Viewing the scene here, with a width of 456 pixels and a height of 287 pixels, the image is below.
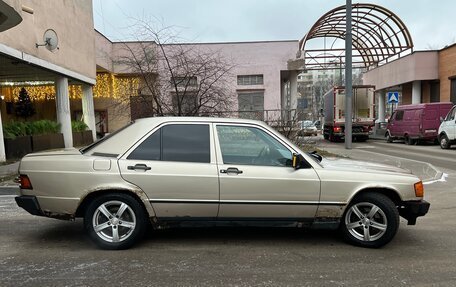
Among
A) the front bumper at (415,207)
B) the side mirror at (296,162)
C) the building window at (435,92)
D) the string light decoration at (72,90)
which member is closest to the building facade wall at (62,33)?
the string light decoration at (72,90)

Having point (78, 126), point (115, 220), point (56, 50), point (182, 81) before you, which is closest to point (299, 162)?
point (115, 220)

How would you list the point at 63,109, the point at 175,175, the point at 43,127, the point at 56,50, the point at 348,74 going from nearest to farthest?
the point at 175,175, the point at 348,74, the point at 43,127, the point at 56,50, the point at 63,109

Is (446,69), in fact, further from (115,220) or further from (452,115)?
(115,220)

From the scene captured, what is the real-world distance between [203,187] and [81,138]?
64.5ft

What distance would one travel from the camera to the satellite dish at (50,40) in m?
17.2

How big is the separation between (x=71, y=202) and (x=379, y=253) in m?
3.72

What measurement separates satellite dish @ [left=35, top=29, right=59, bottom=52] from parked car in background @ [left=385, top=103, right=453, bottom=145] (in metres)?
19.0

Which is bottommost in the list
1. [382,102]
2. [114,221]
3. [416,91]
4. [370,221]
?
[370,221]

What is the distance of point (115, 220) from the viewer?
4.68 metres

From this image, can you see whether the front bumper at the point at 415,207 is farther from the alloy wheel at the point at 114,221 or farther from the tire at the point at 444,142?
the tire at the point at 444,142

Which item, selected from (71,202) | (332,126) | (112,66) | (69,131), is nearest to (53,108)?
(112,66)

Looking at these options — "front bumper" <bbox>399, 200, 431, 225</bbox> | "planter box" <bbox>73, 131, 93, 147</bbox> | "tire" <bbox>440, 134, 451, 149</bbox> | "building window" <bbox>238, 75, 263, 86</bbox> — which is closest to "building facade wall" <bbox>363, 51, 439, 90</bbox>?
"tire" <bbox>440, 134, 451, 149</bbox>

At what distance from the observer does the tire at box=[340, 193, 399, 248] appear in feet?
15.6

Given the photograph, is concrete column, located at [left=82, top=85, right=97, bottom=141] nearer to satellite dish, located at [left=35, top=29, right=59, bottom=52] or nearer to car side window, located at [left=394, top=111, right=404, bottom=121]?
satellite dish, located at [left=35, top=29, right=59, bottom=52]
